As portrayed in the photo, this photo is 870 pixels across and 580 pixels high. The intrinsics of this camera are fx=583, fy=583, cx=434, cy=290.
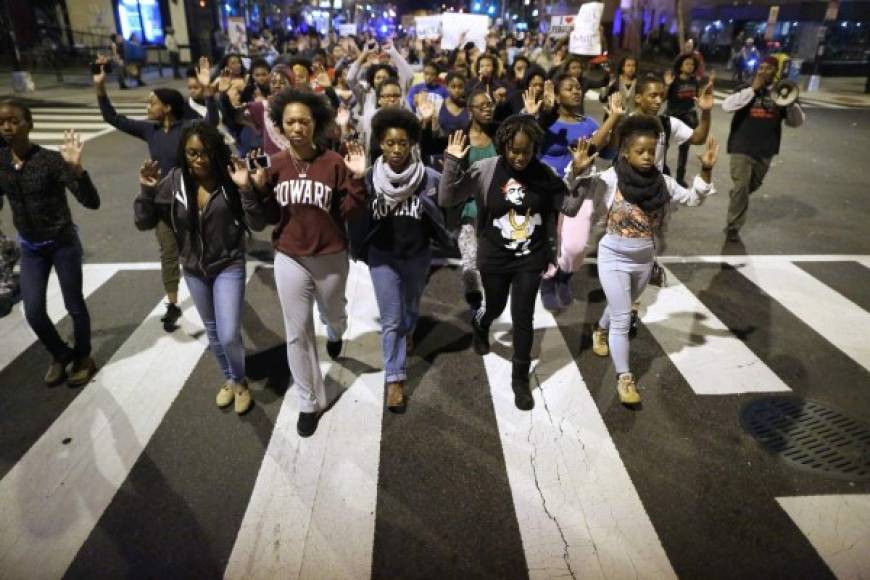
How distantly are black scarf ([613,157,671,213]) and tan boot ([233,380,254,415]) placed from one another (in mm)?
3038

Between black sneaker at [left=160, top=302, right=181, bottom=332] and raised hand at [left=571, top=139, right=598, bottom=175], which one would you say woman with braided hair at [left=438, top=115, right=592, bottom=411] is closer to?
raised hand at [left=571, top=139, right=598, bottom=175]

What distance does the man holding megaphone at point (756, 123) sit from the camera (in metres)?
6.75

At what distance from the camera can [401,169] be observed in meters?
3.78

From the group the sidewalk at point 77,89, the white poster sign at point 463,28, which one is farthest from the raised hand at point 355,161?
the sidewalk at point 77,89

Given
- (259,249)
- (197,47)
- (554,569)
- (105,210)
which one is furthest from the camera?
(197,47)

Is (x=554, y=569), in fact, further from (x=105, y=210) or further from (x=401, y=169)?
(x=105, y=210)

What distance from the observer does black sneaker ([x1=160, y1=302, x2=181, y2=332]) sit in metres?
5.39

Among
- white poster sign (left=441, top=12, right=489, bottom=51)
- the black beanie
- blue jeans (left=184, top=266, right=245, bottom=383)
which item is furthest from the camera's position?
white poster sign (left=441, top=12, right=489, bottom=51)

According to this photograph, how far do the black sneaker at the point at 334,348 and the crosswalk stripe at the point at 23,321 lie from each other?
2.63 metres

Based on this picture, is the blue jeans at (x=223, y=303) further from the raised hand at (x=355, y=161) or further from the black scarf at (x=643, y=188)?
the black scarf at (x=643, y=188)

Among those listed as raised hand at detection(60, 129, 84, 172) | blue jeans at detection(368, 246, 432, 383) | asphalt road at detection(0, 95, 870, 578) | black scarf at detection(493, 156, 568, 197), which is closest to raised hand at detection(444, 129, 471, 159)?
black scarf at detection(493, 156, 568, 197)

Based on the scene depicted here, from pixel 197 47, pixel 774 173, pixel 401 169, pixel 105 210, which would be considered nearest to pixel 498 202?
pixel 401 169

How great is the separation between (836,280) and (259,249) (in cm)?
676

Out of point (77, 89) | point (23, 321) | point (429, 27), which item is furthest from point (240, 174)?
point (77, 89)
